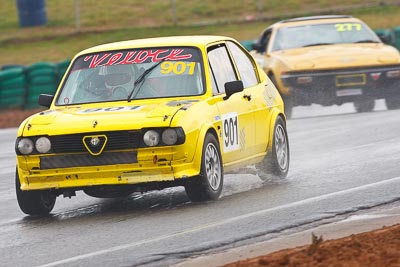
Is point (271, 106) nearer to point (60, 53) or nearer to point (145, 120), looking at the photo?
point (145, 120)


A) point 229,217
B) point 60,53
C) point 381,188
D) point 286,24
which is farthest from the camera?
point 60,53

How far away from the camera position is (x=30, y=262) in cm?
764

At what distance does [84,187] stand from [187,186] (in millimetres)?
836

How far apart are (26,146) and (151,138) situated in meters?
1.05

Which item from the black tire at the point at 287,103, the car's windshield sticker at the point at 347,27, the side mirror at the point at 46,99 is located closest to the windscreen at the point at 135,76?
the side mirror at the point at 46,99

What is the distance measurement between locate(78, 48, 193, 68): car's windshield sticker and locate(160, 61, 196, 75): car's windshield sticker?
0.20 feet

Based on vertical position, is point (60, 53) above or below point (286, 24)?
below

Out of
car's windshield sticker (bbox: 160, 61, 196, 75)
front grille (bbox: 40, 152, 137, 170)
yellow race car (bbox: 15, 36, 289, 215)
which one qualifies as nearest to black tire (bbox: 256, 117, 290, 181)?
yellow race car (bbox: 15, 36, 289, 215)

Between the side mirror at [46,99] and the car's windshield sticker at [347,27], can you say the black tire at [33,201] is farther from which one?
the car's windshield sticker at [347,27]

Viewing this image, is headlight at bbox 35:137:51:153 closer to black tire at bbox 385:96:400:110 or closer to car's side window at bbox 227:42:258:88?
car's side window at bbox 227:42:258:88

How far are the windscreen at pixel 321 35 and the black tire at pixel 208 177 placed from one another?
1096cm

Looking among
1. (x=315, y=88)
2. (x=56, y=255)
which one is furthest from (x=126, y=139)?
(x=315, y=88)

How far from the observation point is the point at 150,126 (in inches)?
375

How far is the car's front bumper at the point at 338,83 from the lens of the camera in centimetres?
2008
